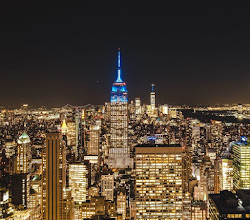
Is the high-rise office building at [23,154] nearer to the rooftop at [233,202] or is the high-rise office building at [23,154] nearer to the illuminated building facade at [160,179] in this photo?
the illuminated building facade at [160,179]

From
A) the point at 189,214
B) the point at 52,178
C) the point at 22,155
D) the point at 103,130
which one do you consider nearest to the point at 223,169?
the point at 189,214

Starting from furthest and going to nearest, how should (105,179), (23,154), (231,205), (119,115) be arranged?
(119,115)
(23,154)
(105,179)
(231,205)

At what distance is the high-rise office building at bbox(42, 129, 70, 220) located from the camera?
1291cm

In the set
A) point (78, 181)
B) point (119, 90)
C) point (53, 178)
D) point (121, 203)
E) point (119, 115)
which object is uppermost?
point (119, 90)

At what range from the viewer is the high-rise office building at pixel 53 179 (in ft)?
42.3

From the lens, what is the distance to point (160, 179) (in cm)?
1372

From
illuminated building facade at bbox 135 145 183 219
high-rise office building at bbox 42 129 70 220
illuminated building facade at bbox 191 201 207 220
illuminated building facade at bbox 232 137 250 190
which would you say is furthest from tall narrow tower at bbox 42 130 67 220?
illuminated building facade at bbox 232 137 250 190

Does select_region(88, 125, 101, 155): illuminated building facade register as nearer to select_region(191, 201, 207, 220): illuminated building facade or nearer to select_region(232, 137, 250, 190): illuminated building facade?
select_region(232, 137, 250, 190): illuminated building facade

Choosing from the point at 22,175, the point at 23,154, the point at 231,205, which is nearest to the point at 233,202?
the point at 231,205

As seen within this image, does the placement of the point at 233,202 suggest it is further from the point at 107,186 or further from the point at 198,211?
the point at 107,186

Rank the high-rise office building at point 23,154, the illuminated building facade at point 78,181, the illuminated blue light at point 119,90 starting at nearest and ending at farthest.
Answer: the illuminated building facade at point 78,181
the high-rise office building at point 23,154
the illuminated blue light at point 119,90

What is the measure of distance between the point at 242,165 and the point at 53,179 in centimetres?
753

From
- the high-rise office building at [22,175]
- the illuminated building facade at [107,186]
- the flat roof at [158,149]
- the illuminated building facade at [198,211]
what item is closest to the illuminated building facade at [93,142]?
the high-rise office building at [22,175]

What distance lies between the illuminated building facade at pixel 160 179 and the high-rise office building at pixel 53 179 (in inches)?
100
